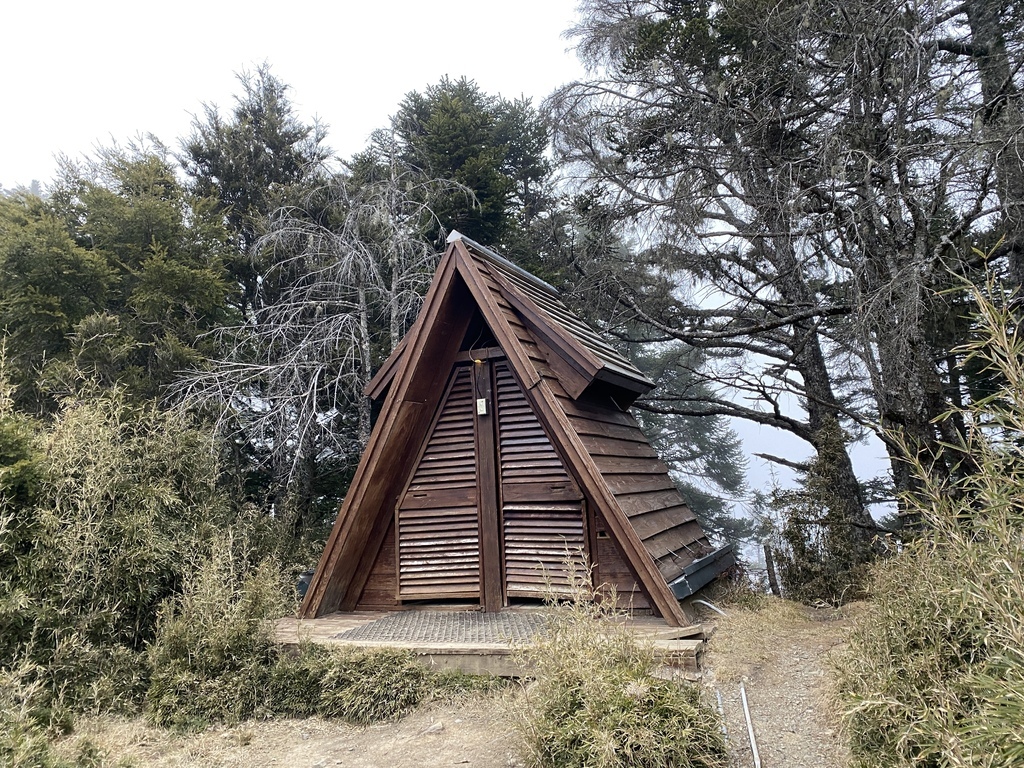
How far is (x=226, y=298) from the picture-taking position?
11750 mm

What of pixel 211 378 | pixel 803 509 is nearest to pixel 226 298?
pixel 211 378

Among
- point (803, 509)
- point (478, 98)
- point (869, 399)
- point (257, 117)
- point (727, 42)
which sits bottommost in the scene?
point (803, 509)

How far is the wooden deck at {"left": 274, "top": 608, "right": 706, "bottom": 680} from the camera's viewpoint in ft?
13.5

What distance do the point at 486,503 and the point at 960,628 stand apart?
3.81 meters

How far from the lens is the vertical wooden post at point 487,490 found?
5.76m

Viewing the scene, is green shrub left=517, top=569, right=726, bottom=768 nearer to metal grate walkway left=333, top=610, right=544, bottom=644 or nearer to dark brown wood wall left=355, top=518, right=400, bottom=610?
metal grate walkway left=333, top=610, right=544, bottom=644

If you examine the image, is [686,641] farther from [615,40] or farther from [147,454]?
[615,40]

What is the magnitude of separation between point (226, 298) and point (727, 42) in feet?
32.5

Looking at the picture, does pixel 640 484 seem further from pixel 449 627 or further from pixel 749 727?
pixel 749 727

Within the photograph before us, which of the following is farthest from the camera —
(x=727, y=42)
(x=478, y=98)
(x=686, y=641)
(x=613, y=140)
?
(x=478, y=98)

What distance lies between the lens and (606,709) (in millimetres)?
2932

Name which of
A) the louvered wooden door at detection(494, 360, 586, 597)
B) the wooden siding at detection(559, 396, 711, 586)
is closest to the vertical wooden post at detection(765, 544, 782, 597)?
the wooden siding at detection(559, 396, 711, 586)

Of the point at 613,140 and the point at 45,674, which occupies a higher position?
Result: the point at 613,140

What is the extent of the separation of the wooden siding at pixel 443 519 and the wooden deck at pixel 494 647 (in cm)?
107
